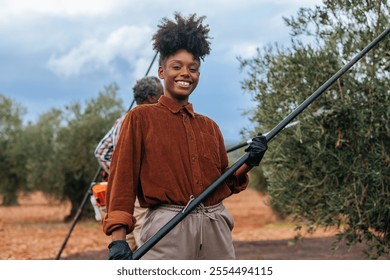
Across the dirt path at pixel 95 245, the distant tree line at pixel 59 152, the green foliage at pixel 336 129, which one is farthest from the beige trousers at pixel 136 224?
the distant tree line at pixel 59 152

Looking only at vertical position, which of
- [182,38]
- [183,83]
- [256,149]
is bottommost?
[256,149]

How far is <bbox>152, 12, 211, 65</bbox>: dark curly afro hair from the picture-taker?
11.9 feet

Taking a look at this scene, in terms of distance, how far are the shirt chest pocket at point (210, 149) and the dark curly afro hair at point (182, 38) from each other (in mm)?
470

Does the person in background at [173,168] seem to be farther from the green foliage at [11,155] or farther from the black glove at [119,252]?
the green foliage at [11,155]

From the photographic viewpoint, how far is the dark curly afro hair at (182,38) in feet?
11.9

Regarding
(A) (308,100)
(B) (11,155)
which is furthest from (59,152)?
(A) (308,100)

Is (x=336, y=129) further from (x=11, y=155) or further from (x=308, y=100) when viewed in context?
(x=11, y=155)

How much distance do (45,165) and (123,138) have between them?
27512 millimetres

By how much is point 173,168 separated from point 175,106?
15.7 inches

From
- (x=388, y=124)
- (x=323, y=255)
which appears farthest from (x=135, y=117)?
(x=323, y=255)

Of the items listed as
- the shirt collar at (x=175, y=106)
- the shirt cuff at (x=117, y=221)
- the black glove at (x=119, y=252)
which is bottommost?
the black glove at (x=119, y=252)

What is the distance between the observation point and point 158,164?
338 centimetres

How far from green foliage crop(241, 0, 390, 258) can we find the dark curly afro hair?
3967mm

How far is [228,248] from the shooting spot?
11.7ft
